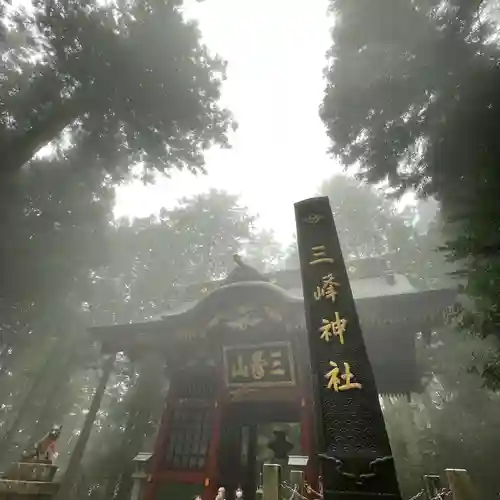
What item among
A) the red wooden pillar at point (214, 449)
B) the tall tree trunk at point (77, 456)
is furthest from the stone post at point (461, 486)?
the tall tree trunk at point (77, 456)

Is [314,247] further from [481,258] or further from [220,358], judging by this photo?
[220,358]

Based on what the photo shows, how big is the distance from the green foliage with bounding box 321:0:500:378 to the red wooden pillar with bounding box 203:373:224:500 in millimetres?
5683

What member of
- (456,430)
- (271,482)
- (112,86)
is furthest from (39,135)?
(456,430)

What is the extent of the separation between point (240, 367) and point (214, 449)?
5.99ft

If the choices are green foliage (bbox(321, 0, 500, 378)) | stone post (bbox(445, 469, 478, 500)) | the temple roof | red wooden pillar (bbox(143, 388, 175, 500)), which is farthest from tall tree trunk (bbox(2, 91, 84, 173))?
stone post (bbox(445, 469, 478, 500))

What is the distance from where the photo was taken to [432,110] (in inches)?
296

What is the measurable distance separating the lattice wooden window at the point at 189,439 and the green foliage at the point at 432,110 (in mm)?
6280

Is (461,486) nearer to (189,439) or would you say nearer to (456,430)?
(189,439)

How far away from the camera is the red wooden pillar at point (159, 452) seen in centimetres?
801

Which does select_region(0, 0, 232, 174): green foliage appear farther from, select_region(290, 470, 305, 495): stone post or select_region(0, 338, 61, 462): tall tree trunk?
select_region(290, 470, 305, 495): stone post

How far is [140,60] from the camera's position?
11484mm

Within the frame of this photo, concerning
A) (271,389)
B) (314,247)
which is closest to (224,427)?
(271,389)

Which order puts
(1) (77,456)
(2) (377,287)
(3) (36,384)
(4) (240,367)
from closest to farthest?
(4) (240,367)
(2) (377,287)
(1) (77,456)
(3) (36,384)

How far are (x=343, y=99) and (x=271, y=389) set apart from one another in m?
7.28
